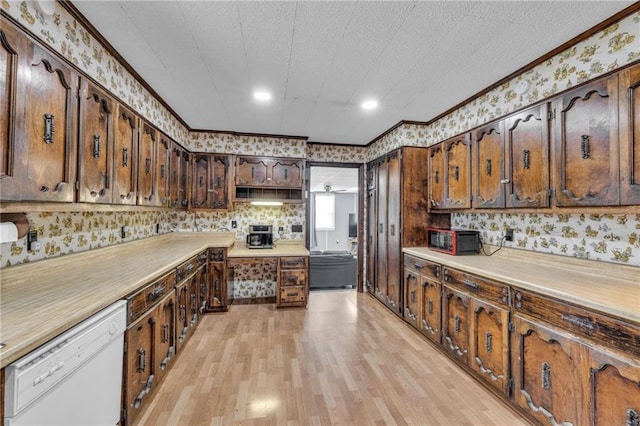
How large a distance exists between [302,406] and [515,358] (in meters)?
1.49

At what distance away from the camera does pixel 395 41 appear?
1.90 metres

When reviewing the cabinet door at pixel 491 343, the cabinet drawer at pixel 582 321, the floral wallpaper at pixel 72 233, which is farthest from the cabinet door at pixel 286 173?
the cabinet drawer at pixel 582 321

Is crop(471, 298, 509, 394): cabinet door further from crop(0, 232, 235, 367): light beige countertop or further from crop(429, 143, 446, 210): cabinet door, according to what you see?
crop(0, 232, 235, 367): light beige countertop

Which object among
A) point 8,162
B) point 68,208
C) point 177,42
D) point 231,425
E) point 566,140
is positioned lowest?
point 231,425

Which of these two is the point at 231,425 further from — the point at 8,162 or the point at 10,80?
the point at 10,80

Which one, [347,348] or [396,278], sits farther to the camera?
[396,278]

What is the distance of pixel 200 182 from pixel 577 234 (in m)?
4.16

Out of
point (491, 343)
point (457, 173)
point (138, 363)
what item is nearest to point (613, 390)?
point (491, 343)

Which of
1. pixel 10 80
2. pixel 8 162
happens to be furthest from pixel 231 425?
pixel 10 80

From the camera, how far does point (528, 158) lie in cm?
212

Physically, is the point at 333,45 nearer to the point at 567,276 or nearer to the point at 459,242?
the point at 459,242

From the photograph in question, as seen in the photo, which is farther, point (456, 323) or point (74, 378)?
point (456, 323)

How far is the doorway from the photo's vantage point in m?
4.73

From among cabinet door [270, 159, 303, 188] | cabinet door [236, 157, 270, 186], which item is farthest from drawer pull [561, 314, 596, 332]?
cabinet door [236, 157, 270, 186]
